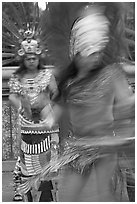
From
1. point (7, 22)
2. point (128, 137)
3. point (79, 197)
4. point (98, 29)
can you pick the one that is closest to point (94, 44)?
point (98, 29)

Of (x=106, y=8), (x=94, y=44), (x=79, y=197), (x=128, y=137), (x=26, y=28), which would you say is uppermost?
(x=26, y=28)

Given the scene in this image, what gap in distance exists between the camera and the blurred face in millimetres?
4551

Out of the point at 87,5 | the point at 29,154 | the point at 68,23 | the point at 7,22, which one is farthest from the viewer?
the point at 7,22

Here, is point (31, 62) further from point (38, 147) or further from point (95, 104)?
point (95, 104)

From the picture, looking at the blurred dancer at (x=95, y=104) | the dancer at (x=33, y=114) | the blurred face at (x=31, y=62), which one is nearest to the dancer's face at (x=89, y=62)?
the blurred dancer at (x=95, y=104)

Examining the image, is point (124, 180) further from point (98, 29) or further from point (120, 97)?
point (98, 29)

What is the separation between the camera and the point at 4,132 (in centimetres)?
661

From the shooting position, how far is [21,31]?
16.1 ft

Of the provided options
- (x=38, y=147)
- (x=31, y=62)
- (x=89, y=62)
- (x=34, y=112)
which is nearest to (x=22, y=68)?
(x=31, y=62)

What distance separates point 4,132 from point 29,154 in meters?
2.09

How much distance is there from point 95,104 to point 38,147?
57.9 inches

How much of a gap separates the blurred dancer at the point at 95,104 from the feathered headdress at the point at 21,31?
127cm

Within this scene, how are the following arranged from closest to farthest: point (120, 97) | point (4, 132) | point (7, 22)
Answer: point (120, 97) < point (7, 22) < point (4, 132)

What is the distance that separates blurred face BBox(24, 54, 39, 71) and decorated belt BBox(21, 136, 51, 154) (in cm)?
59
